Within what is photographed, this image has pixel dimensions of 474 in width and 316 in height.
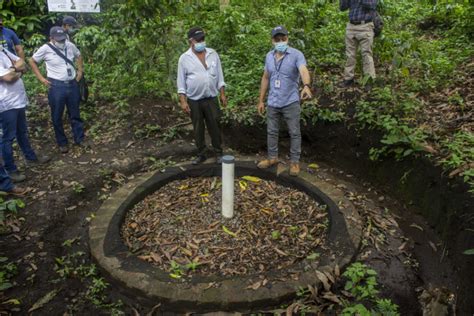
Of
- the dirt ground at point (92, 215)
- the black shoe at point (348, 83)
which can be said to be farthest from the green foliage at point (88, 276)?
the black shoe at point (348, 83)

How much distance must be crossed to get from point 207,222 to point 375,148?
2.74m

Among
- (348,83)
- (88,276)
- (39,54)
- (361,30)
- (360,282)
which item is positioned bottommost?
(88,276)

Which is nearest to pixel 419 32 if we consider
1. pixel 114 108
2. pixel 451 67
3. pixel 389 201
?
pixel 451 67

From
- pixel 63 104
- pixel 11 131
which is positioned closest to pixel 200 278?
pixel 11 131

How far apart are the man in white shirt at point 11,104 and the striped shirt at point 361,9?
5.09 m

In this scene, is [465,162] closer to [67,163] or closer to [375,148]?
[375,148]

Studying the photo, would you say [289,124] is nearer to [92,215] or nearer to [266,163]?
[266,163]

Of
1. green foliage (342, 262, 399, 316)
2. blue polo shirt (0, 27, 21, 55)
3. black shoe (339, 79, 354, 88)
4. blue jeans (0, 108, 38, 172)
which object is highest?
blue polo shirt (0, 27, 21, 55)

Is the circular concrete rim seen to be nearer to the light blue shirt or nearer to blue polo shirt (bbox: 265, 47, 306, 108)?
blue polo shirt (bbox: 265, 47, 306, 108)

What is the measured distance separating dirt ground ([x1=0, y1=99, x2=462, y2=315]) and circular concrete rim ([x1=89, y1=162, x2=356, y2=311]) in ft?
0.65

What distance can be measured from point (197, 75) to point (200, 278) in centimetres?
267

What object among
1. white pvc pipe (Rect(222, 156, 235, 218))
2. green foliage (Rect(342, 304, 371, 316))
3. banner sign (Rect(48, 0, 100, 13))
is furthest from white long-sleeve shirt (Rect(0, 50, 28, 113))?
green foliage (Rect(342, 304, 371, 316))

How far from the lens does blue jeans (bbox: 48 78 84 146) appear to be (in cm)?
596

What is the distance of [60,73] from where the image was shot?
5883mm
